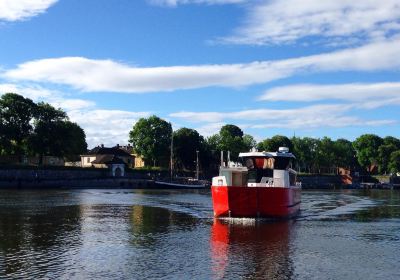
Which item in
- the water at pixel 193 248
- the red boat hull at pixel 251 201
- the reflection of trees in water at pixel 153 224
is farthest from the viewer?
the red boat hull at pixel 251 201

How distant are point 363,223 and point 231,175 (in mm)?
14429

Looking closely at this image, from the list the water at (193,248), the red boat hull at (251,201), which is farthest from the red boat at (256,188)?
the water at (193,248)

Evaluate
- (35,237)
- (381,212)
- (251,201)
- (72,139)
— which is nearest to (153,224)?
(251,201)

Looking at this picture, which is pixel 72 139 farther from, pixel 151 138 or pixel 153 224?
pixel 153 224

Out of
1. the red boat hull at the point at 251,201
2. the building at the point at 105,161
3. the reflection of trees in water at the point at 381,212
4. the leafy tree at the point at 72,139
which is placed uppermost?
the leafy tree at the point at 72,139

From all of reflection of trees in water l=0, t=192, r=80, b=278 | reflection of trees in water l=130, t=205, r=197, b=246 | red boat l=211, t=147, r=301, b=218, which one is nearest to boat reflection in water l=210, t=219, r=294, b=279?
red boat l=211, t=147, r=301, b=218

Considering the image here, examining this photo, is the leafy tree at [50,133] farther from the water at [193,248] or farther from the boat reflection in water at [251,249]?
the boat reflection in water at [251,249]

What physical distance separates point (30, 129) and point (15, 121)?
5214 mm

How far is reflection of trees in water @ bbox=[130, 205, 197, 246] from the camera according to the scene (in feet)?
123

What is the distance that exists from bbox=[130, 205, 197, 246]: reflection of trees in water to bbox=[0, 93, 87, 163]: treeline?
86432 mm

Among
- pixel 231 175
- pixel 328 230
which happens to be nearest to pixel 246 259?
pixel 328 230

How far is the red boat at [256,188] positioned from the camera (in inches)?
1896

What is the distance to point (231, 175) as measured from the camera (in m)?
51.0

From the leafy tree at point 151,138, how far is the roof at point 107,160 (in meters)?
11.7
